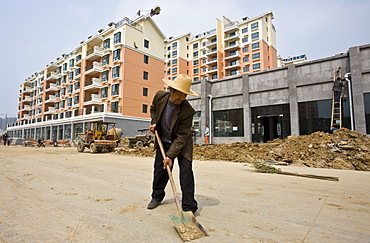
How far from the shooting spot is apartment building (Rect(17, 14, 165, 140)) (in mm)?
29969

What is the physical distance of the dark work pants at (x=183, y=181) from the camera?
254 cm

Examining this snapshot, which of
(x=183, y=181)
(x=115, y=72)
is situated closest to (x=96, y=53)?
(x=115, y=72)

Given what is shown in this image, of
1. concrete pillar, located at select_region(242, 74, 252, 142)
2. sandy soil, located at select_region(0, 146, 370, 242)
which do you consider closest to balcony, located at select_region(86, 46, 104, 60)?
concrete pillar, located at select_region(242, 74, 252, 142)

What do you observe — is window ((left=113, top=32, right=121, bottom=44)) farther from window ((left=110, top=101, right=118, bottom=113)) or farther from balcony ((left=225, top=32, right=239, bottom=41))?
balcony ((left=225, top=32, right=239, bottom=41))

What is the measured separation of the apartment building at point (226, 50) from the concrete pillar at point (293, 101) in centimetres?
3125

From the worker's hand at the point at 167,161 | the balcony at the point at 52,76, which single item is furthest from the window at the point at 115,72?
the worker's hand at the point at 167,161

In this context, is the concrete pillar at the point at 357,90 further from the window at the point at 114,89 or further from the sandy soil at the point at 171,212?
the window at the point at 114,89

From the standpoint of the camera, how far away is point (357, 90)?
12.5m

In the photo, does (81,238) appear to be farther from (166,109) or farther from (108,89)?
(108,89)

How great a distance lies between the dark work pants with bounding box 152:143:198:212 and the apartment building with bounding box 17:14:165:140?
1044 inches

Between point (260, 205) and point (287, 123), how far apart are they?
13544 mm

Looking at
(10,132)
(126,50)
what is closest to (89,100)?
(126,50)

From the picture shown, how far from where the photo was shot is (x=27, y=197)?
3.21 m

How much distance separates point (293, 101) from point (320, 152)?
7.18 metres
